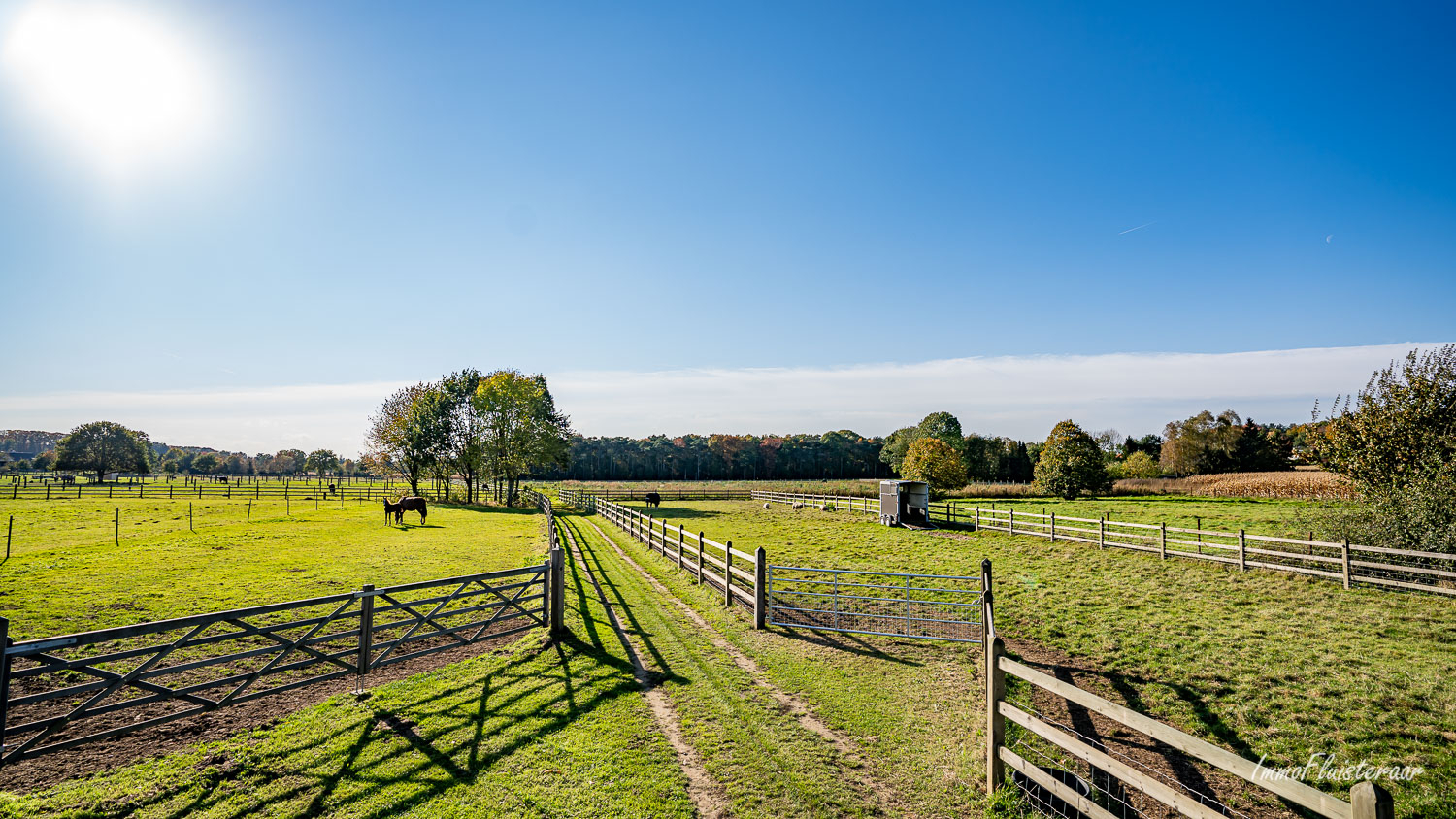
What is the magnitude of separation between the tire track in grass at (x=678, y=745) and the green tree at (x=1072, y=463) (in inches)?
1615

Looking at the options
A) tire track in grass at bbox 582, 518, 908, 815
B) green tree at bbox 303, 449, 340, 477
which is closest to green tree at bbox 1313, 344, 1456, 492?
tire track in grass at bbox 582, 518, 908, 815

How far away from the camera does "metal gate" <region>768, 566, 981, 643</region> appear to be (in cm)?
1047

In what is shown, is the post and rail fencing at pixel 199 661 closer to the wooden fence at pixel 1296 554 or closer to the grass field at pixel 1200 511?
the wooden fence at pixel 1296 554

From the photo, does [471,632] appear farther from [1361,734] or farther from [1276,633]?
[1276,633]

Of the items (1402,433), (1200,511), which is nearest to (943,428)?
(1200,511)

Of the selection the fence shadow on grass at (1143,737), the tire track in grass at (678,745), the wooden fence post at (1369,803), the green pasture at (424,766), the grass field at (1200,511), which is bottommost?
the grass field at (1200,511)

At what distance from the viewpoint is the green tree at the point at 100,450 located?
9769 centimetres

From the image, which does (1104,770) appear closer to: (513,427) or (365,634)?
(365,634)

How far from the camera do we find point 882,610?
491 inches

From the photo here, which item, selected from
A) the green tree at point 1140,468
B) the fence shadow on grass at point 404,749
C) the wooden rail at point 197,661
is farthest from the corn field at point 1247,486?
the wooden rail at point 197,661

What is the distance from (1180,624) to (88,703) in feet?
52.9

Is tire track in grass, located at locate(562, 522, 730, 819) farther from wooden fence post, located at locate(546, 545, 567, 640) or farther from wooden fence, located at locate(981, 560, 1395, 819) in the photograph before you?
wooden fence, located at locate(981, 560, 1395, 819)

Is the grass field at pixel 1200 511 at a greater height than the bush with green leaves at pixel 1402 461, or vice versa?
the bush with green leaves at pixel 1402 461

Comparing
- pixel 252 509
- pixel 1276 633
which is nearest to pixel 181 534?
pixel 252 509
